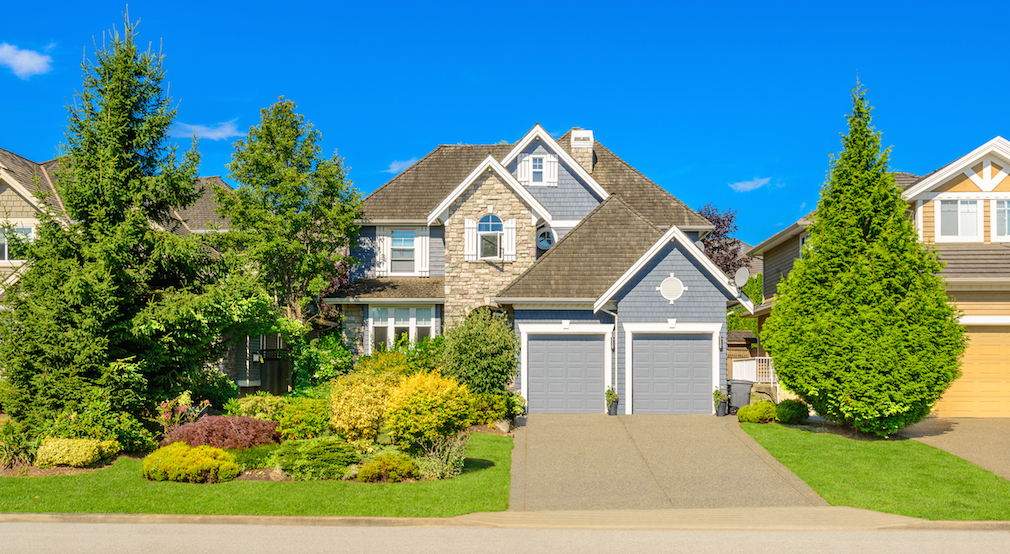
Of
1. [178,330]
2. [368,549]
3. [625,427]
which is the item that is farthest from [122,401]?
[625,427]

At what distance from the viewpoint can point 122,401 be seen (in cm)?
1402

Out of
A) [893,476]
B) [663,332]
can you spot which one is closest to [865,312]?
[893,476]

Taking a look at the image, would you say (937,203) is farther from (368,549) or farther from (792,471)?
(368,549)

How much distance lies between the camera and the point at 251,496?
10.9m

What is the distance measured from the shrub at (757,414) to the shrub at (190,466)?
40.8 feet

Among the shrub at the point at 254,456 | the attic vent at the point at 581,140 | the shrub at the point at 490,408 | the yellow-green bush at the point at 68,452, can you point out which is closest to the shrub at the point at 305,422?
the shrub at the point at 254,456

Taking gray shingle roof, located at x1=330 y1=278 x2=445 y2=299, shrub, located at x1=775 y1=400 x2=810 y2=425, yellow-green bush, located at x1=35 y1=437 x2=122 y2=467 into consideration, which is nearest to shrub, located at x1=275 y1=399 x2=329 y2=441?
yellow-green bush, located at x1=35 y1=437 x2=122 y2=467

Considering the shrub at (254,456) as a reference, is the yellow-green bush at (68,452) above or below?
above

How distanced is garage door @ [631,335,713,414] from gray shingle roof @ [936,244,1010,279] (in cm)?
688

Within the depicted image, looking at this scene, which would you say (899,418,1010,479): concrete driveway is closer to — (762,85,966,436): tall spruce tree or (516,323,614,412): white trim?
(762,85,966,436): tall spruce tree

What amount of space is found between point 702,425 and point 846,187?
6870 mm

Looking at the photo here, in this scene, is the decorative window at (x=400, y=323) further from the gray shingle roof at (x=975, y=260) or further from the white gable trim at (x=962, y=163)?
the gray shingle roof at (x=975, y=260)

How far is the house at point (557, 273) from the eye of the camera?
1978cm

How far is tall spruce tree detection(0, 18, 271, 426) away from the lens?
45.5 feet
